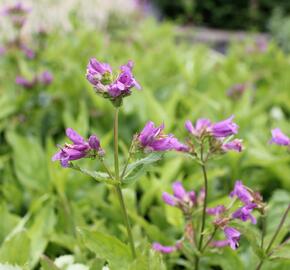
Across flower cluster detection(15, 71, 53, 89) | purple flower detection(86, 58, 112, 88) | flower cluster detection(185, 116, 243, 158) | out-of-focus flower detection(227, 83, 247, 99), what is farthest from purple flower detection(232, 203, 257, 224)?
out-of-focus flower detection(227, 83, 247, 99)

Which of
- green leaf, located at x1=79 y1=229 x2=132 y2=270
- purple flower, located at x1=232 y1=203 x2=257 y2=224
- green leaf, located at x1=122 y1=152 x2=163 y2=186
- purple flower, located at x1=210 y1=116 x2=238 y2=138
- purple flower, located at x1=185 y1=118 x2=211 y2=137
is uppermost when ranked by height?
purple flower, located at x1=210 y1=116 x2=238 y2=138

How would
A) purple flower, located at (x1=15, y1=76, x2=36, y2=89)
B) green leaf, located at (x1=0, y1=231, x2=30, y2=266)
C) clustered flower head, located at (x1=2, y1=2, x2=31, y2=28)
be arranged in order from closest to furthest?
green leaf, located at (x1=0, y1=231, x2=30, y2=266) < purple flower, located at (x1=15, y1=76, x2=36, y2=89) < clustered flower head, located at (x1=2, y1=2, x2=31, y2=28)

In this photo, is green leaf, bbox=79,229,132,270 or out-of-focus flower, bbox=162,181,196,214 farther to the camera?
out-of-focus flower, bbox=162,181,196,214

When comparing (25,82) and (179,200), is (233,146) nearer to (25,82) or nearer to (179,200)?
(179,200)

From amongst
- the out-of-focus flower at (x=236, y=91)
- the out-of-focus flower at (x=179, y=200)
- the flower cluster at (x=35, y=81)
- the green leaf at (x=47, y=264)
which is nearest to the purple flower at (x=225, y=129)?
the out-of-focus flower at (x=179, y=200)

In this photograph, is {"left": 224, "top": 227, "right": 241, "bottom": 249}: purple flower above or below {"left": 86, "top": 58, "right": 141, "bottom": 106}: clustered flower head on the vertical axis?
below

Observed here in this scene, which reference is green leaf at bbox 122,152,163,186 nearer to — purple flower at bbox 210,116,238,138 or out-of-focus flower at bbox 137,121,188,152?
out-of-focus flower at bbox 137,121,188,152

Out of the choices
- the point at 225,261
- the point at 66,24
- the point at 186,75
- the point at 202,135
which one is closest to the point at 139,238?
the point at 225,261
